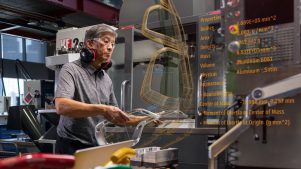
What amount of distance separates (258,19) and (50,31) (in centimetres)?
421

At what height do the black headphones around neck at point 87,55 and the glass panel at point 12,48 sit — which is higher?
the glass panel at point 12,48

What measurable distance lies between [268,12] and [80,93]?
1.16 metres

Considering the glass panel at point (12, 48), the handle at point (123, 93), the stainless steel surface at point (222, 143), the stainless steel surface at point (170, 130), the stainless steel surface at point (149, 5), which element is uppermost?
the glass panel at point (12, 48)

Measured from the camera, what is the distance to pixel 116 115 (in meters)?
1.66

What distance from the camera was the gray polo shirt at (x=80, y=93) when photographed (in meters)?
1.89

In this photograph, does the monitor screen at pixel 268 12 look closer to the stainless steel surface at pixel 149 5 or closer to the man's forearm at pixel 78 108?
the stainless steel surface at pixel 149 5

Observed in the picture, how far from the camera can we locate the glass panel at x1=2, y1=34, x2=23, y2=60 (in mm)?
6398

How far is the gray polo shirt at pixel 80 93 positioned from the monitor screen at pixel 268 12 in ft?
3.32

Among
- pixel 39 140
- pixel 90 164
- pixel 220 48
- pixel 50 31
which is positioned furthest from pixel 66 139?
pixel 50 31

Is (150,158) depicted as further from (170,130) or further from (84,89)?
(84,89)

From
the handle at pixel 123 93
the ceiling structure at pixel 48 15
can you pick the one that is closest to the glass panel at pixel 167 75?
the handle at pixel 123 93

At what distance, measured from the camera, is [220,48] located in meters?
1.58

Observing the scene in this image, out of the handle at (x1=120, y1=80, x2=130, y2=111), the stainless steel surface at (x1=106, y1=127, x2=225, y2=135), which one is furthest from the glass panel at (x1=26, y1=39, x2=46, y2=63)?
the stainless steel surface at (x1=106, y1=127, x2=225, y2=135)

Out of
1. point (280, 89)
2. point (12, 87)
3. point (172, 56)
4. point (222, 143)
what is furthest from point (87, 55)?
point (12, 87)
